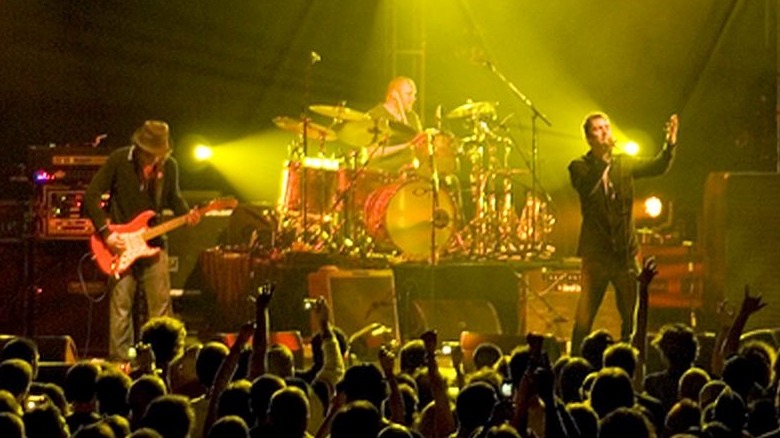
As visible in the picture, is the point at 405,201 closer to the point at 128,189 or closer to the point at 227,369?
the point at 128,189

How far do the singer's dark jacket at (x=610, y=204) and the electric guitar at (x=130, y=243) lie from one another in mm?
3295

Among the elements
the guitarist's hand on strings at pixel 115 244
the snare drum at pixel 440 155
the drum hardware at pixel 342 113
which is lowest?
the guitarist's hand on strings at pixel 115 244

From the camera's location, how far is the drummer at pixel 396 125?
14156mm

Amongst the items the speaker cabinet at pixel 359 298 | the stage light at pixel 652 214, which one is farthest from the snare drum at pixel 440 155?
the stage light at pixel 652 214

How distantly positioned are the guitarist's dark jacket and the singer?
3.29 metres

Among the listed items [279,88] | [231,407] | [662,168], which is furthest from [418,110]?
[231,407]

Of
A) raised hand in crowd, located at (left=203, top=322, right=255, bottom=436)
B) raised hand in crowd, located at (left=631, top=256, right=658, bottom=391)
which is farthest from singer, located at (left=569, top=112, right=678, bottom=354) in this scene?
raised hand in crowd, located at (left=203, top=322, right=255, bottom=436)

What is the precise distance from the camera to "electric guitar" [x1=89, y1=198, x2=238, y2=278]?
10805 mm

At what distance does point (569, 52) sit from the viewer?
1681 centimetres

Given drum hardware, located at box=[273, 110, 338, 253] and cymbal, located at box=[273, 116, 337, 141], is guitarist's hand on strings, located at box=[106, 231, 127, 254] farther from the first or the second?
cymbal, located at box=[273, 116, 337, 141]

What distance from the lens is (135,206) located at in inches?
432

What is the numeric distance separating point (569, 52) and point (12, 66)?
6718 mm

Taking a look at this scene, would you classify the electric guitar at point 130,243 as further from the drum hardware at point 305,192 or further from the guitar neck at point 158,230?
the drum hardware at point 305,192

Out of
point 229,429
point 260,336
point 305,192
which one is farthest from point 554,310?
point 229,429
